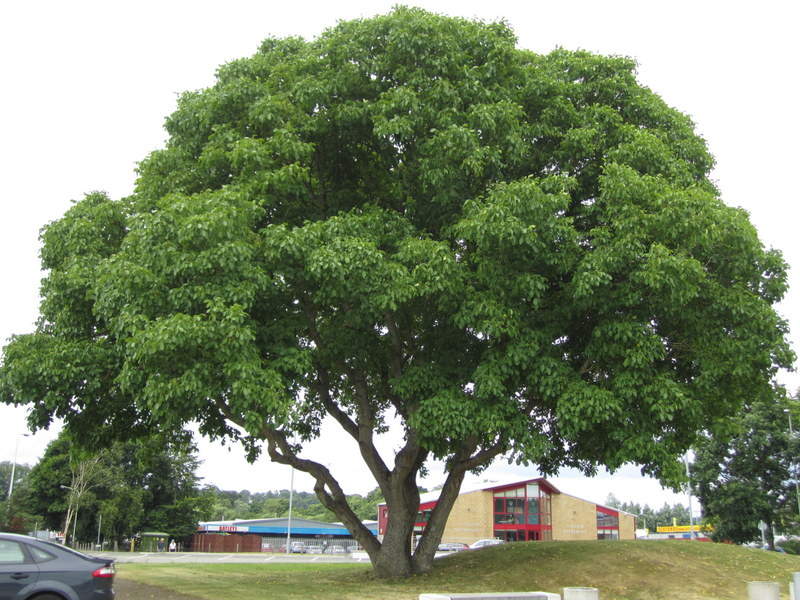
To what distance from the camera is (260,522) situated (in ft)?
250

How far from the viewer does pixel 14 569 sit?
8914 millimetres

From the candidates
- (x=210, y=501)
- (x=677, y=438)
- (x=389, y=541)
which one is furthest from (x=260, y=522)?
(x=677, y=438)

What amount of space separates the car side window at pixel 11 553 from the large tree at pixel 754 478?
43.0m

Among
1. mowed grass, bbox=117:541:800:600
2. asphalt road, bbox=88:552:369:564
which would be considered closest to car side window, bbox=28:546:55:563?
mowed grass, bbox=117:541:800:600

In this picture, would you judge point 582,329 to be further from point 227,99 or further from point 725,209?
point 227,99

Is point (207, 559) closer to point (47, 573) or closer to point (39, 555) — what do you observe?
point (39, 555)

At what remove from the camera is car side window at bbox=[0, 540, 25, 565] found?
9000mm

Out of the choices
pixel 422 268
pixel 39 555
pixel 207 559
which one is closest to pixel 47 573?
pixel 39 555

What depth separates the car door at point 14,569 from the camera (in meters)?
8.79

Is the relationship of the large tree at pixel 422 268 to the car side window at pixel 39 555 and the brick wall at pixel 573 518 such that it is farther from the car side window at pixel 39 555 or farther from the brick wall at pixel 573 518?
the brick wall at pixel 573 518

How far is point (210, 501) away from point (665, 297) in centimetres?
6261

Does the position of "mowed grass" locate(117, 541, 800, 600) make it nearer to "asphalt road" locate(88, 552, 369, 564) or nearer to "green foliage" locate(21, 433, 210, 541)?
"asphalt road" locate(88, 552, 369, 564)

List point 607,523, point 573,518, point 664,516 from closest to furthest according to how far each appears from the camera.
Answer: point 573,518, point 607,523, point 664,516

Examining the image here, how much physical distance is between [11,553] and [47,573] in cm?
56
